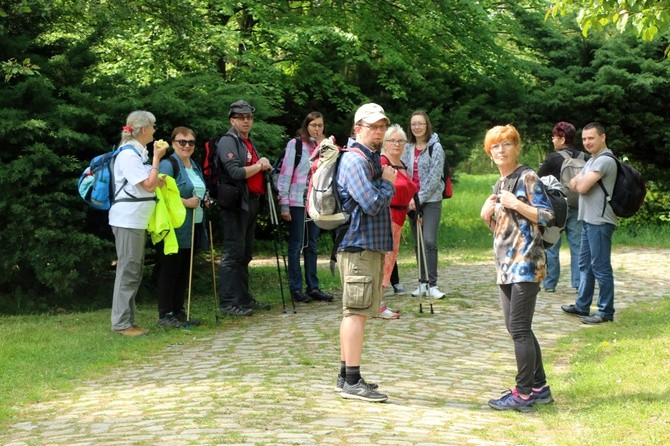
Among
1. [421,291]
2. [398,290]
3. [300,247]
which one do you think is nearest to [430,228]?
[421,291]

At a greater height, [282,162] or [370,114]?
[370,114]

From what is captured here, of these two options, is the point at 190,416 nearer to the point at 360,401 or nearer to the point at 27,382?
the point at 360,401

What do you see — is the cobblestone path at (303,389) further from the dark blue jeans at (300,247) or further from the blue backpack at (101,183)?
the blue backpack at (101,183)

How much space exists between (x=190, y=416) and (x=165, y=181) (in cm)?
393

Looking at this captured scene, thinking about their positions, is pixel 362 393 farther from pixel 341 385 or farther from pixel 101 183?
pixel 101 183

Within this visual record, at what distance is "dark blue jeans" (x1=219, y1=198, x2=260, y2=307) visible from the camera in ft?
37.1

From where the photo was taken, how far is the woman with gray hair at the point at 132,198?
9820 mm

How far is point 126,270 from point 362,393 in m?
3.66

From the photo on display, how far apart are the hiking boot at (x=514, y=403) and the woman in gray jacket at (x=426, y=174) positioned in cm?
462

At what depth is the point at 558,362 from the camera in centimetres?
917

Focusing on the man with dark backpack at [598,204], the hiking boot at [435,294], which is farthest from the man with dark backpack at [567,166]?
the hiking boot at [435,294]

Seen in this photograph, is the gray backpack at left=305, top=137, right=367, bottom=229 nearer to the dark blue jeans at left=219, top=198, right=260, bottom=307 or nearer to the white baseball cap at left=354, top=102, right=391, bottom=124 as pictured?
the white baseball cap at left=354, top=102, right=391, bottom=124

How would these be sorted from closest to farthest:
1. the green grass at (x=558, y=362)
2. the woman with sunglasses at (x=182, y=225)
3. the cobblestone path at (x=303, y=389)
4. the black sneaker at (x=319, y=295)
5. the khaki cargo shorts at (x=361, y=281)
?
the cobblestone path at (x=303, y=389) → the green grass at (x=558, y=362) → the khaki cargo shorts at (x=361, y=281) → the woman with sunglasses at (x=182, y=225) → the black sneaker at (x=319, y=295)

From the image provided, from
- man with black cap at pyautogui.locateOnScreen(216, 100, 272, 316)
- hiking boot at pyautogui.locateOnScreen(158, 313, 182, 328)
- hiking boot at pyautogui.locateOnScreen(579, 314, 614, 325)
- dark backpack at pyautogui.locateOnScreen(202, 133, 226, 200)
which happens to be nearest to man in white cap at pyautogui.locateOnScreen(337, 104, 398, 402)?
hiking boot at pyautogui.locateOnScreen(158, 313, 182, 328)
